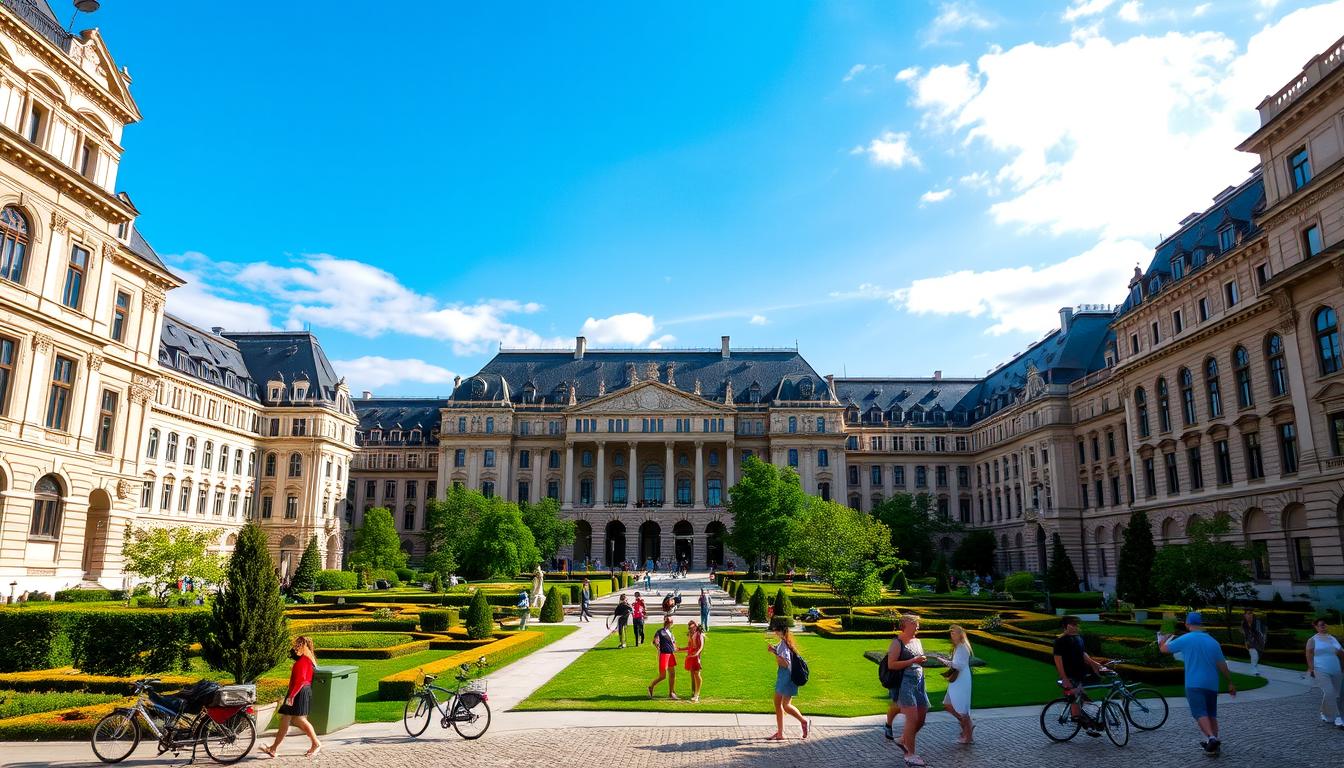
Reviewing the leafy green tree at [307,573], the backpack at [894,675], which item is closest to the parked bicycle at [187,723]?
the backpack at [894,675]

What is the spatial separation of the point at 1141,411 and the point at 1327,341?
2112cm

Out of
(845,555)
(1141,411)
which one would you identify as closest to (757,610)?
(845,555)

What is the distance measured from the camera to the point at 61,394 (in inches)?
1415

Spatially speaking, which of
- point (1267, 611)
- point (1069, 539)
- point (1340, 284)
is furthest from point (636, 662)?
point (1069, 539)

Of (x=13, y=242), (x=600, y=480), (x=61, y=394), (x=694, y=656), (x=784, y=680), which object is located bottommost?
(x=694, y=656)

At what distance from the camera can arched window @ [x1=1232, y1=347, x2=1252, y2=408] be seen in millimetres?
43781

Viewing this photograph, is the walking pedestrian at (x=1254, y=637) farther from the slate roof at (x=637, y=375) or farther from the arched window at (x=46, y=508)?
the slate roof at (x=637, y=375)

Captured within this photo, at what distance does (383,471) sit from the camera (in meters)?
107

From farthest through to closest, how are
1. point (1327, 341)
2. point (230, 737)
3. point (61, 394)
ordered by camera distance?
point (1327, 341), point (61, 394), point (230, 737)

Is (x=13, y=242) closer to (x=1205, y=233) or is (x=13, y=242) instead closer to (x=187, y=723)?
(x=187, y=723)

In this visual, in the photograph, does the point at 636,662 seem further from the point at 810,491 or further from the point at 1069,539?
the point at 810,491

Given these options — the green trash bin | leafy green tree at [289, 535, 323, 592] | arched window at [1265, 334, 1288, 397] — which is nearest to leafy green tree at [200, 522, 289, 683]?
the green trash bin

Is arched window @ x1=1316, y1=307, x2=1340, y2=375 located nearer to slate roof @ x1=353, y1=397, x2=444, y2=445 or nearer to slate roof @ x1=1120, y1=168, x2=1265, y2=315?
slate roof @ x1=1120, y1=168, x2=1265, y2=315

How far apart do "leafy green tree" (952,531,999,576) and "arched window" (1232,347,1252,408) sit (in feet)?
151
